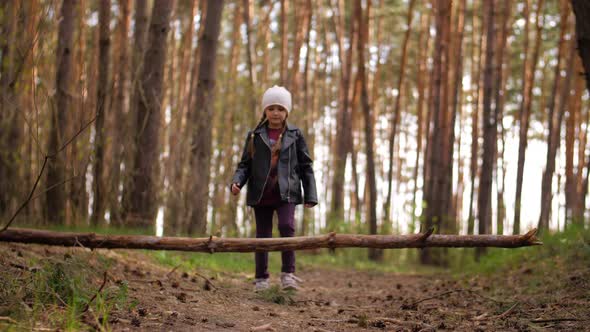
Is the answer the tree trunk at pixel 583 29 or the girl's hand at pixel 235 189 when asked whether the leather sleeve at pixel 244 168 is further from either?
the tree trunk at pixel 583 29

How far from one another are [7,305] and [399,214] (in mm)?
25658

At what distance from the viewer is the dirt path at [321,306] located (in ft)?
12.4

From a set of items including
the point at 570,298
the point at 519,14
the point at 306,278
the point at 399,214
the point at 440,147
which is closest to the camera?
the point at 570,298

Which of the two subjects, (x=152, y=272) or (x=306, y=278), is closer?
(x=152, y=272)

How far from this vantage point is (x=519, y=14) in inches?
717

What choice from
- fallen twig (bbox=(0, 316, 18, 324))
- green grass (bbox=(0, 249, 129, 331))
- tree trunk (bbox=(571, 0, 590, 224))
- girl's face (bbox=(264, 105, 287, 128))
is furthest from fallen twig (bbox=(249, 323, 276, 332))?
tree trunk (bbox=(571, 0, 590, 224))

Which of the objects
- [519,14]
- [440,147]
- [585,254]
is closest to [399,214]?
[519,14]

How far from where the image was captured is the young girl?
5469 mm

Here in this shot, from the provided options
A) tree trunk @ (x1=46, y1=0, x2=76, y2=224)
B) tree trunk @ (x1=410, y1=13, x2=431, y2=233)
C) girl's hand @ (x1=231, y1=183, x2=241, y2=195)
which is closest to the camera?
girl's hand @ (x1=231, y1=183, x2=241, y2=195)

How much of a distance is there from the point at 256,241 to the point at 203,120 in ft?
16.4

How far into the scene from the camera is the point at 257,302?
4.88 m

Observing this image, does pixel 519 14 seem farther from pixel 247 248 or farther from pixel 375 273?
pixel 247 248

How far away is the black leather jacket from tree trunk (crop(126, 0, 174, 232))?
3.20 meters

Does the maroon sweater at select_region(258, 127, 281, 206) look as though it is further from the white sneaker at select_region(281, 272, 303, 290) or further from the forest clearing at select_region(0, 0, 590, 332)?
the white sneaker at select_region(281, 272, 303, 290)
